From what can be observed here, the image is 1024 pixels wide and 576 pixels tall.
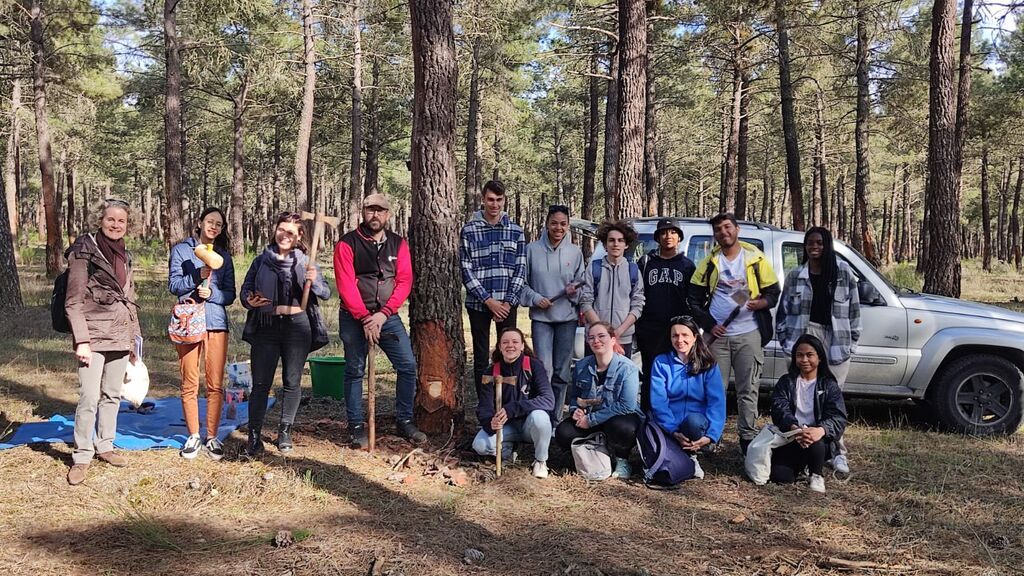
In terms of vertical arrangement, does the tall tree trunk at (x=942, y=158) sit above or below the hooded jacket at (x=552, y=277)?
above

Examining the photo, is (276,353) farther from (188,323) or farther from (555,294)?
(555,294)

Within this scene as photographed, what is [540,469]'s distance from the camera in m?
5.23

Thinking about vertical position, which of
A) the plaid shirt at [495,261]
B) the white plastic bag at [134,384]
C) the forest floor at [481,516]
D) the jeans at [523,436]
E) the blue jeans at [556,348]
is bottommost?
the forest floor at [481,516]

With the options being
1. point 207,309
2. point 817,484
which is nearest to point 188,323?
point 207,309

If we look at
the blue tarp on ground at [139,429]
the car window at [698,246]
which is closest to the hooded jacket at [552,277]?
the car window at [698,246]

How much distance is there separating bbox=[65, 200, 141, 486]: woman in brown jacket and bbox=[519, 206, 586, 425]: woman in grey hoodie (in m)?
3.04

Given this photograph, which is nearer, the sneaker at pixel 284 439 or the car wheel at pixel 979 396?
the sneaker at pixel 284 439

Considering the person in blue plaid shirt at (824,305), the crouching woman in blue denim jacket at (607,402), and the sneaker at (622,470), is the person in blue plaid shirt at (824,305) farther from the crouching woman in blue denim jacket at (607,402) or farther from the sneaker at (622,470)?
the sneaker at (622,470)

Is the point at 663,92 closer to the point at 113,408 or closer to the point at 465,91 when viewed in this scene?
the point at 465,91

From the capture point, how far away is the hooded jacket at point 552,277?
227 inches

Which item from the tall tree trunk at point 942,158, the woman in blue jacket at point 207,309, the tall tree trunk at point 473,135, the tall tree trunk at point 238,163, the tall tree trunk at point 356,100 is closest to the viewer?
the woman in blue jacket at point 207,309

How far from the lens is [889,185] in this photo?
133 feet

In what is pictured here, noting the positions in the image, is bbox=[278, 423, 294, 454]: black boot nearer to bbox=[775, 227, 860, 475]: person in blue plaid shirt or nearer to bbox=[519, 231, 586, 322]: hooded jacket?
bbox=[519, 231, 586, 322]: hooded jacket

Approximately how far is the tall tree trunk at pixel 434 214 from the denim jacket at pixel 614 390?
1269mm
